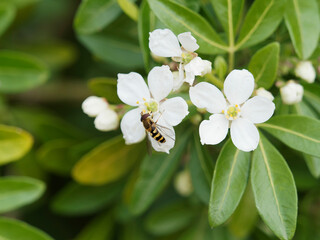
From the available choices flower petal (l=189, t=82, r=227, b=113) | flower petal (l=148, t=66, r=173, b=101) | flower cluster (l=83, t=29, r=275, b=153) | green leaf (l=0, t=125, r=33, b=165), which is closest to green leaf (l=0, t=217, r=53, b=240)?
green leaf (l=0, t=125, r=33, b=165)

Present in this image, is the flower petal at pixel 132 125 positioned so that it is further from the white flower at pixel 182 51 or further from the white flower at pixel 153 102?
the white flower at pixel 182 51

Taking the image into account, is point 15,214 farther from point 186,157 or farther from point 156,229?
point 186,157

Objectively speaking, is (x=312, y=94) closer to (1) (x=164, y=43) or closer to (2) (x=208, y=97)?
(2) (x=208, y=97)

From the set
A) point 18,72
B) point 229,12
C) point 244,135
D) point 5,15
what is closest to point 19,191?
point 18,72

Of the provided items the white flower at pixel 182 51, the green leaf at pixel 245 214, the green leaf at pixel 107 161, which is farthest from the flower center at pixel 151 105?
the green leaf at pixel 245 214

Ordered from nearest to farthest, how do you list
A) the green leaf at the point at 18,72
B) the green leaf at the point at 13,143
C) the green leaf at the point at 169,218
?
the green leaf at the point at 13,143, the green leaf at the point at 18,72, the green leaf at the point at 169,218

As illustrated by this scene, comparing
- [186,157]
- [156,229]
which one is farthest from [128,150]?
[156,229]
